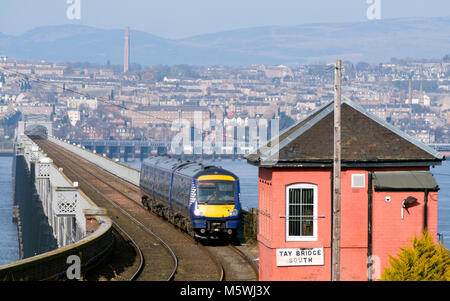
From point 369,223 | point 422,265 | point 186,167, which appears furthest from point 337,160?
point 186,167

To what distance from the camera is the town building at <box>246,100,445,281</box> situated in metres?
23.9

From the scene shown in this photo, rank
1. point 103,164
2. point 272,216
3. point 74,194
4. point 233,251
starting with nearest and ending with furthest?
point 272,216 < point 233,251 < point 74,194 < point 103,164

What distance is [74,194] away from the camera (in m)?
41.2

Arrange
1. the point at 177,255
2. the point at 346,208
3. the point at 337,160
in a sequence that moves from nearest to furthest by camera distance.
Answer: the point at 337,160 < the point at 346,208 < the point at 177,255

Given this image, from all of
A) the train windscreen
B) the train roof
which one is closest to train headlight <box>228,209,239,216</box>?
the train windscreen

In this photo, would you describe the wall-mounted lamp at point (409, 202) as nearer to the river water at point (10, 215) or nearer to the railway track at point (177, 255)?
the railway track at point (177, 255)

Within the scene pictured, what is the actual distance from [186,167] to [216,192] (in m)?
4.88

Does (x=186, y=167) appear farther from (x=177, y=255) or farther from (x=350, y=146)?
(x=350, y=146)

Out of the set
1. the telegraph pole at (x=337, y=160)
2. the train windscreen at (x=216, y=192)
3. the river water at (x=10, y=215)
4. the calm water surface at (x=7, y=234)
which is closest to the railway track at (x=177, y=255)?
the train windscreen at (x=216, y=192)

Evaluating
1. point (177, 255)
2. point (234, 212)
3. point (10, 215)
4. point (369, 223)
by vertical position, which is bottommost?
point (10, 215)

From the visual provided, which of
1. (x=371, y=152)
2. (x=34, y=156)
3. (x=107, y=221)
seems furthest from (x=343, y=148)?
(x=34, y=156)

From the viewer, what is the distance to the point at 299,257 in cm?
2403
